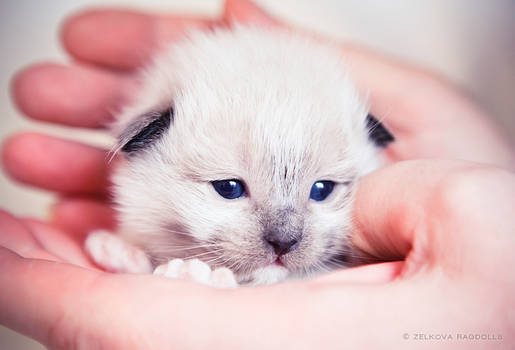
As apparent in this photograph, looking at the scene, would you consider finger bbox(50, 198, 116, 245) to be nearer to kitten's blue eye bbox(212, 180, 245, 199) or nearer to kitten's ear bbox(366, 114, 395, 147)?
kitten's blue eye bbox(212, 180, 245, 199)

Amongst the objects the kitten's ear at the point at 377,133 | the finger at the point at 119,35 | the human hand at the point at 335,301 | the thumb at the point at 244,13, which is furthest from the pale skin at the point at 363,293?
the finger at the point at 119,35

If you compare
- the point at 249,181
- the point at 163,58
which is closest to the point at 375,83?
the point at 163,58

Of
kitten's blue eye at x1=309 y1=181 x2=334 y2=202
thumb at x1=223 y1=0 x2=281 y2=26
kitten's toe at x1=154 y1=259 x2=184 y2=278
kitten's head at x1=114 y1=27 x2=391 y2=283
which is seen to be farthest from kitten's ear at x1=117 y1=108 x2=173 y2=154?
thumb at x1=223 y1=0 x2=281 y2=26

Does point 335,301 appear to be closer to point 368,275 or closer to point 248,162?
point 368,275

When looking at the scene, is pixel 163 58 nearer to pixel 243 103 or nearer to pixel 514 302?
pixel 243 103

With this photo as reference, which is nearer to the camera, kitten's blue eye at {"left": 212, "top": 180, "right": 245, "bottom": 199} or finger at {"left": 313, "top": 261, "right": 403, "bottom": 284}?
finger at {"left": 313, "top": 261, "right": 403, "bottom": 284}

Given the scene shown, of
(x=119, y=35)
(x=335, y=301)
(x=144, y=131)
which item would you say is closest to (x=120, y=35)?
(x=119, y=35)
